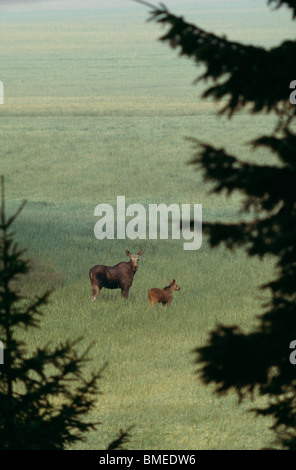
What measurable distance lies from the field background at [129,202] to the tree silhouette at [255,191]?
28cm

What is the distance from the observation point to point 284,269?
4.78 meters

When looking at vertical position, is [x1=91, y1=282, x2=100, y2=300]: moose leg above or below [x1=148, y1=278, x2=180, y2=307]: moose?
above

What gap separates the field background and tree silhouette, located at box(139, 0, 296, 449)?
281 millimetres

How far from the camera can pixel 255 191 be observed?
4.72 metres

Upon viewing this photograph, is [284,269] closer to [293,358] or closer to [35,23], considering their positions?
[293,358]

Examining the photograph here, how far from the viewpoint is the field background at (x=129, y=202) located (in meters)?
17.9

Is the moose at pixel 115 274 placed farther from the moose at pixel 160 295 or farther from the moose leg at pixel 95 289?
the moose at pixel 160 295

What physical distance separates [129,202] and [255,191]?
1893 inches

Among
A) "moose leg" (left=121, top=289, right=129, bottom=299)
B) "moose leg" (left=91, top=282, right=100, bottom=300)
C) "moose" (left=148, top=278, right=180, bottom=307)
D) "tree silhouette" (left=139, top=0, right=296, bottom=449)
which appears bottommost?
"tree silhouette" (left=139, top=0, right=296, bottom=449)

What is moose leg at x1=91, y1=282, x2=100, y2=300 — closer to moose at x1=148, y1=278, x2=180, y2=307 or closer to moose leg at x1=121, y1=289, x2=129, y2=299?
moose leg at x1=121, y1=289, x2=129, y2=299

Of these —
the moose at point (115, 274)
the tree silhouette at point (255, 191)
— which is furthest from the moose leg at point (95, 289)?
the tree silhouette at point (255, 191)

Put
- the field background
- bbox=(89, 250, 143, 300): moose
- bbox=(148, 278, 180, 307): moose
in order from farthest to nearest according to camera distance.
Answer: bbox=(89, 250, 143, 300): moose → bbox=(148, 278, 180, 307): moose → the field background

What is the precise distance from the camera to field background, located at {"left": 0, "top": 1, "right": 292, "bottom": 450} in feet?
58.6

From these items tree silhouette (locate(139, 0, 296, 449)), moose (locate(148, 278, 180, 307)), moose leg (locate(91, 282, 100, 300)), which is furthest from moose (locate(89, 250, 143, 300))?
tree silhouette (locate(139, 0, 296, 449))
